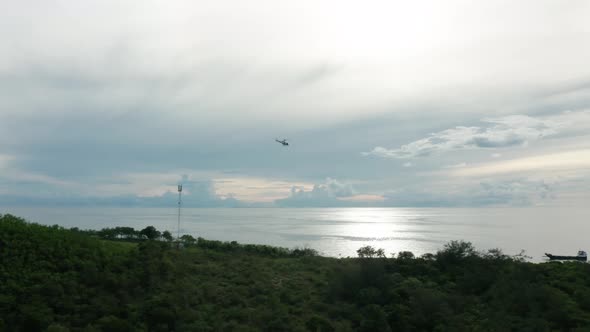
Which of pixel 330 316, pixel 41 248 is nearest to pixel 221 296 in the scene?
pixel 330 316

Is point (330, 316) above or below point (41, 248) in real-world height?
below

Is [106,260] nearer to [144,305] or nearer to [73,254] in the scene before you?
[73,254]

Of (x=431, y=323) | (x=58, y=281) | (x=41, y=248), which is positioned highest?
(x=41, y=248)

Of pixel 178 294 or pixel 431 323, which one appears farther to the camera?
pixel 178 294

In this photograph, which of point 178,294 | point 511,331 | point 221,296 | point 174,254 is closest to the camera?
point 511,331

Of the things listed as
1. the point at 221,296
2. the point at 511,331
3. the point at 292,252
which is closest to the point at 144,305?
the point at 221,296

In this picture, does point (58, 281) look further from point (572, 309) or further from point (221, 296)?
point (572, 309)

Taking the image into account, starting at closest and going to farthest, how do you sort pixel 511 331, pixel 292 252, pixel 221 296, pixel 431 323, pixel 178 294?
pixel 511 331, pixel 431 323, pixel 178 294, pixel 221 296, pixel 292 252
